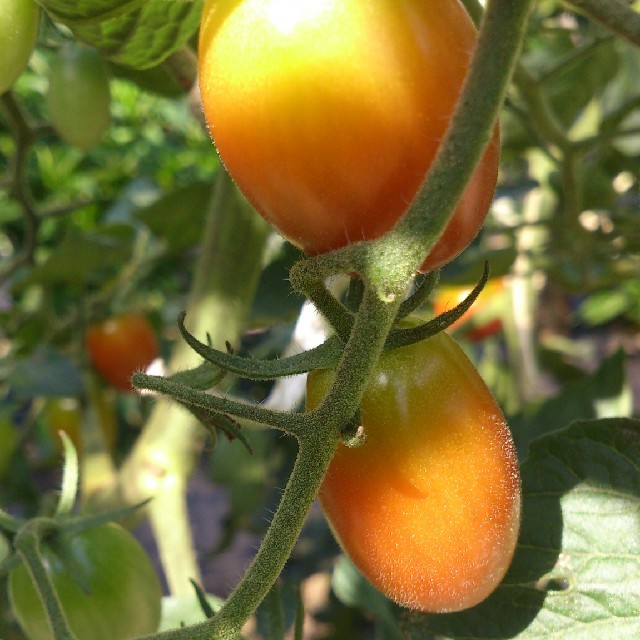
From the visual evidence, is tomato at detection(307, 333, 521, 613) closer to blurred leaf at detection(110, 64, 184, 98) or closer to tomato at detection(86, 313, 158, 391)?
blurred leaf at detection(110, 64, 184, 98)

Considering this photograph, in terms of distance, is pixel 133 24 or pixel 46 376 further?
pixel 46 376

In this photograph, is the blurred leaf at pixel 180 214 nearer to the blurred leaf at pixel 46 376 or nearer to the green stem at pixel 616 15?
the blurred leaf at pixel 46 376

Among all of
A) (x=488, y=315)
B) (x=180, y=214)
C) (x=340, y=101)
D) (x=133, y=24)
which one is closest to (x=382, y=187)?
(x=340, y=101)

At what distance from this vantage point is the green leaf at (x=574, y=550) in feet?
1.34

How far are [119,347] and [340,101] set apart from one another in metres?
0.84

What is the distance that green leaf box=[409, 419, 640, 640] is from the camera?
409mm

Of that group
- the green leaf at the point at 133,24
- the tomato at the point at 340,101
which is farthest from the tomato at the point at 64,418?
the tomato at the point at 340,101

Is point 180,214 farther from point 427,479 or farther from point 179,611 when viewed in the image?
point 427,479

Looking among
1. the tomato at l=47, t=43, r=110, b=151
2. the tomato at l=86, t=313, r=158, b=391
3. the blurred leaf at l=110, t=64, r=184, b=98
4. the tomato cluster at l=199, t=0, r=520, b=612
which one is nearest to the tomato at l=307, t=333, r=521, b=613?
the tomato cluster at l=199, t=0, r=520, b=612

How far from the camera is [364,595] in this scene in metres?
0.69

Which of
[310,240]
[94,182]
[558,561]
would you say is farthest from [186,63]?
[94,182]

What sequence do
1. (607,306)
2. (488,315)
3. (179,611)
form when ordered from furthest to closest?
(607,306)
(488,315)
(179,611)

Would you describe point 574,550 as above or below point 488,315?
above

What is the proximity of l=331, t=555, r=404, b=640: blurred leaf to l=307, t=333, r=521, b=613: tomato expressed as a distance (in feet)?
1.09
